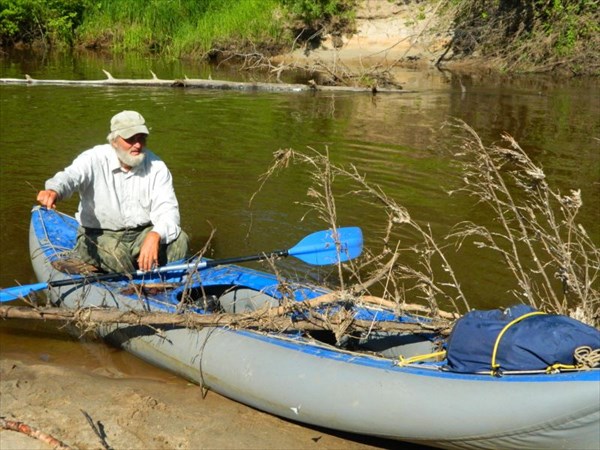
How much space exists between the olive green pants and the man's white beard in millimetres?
532

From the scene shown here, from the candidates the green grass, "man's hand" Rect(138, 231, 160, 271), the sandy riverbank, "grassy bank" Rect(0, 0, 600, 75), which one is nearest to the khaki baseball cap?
"man's hand" Rect(138, 231, 160, 271)

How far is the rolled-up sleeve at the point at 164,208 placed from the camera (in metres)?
5.46

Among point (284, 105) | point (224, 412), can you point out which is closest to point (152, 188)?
point (224, 412)

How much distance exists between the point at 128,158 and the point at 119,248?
2.22 ft

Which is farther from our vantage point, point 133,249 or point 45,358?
point 133,249

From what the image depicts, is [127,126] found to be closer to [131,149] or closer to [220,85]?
[131,149]

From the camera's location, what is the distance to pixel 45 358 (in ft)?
17.2

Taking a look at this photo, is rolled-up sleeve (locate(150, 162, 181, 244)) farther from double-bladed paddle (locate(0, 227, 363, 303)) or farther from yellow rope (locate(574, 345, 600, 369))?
yellow rope (locate(574, 345, 600, 369))

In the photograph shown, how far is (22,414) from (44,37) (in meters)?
20.1

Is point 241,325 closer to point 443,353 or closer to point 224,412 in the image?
point 224,412

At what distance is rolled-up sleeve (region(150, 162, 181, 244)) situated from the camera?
5.46 metres

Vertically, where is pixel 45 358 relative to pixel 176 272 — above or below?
below

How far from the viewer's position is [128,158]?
545cm

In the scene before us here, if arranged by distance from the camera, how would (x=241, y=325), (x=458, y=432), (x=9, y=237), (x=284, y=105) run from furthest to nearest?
(x=284, y=105) < (x=9, y=237) < (x=241, y=325) < (x=458, y=432)
